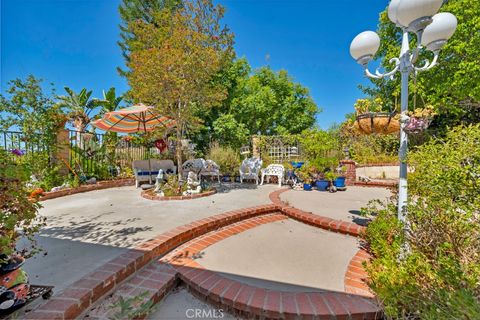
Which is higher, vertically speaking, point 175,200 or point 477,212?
point 477,212

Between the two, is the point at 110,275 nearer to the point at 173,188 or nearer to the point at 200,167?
the point at 173,188

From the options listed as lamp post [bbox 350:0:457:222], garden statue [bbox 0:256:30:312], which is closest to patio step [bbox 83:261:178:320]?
garden statue [bbox 0:256:30:312]

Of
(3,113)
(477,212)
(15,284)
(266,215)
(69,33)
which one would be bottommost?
(266,215)

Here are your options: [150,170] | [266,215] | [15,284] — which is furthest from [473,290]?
[150,170]

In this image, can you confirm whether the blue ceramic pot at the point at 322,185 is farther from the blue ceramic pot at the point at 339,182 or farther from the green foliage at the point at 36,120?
the green foliage at the point at 36,120

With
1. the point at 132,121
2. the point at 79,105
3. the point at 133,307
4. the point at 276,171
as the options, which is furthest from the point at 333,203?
A: the point at 79,105

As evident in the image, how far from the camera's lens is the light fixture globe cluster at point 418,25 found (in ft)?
6.63

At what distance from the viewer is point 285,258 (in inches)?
101

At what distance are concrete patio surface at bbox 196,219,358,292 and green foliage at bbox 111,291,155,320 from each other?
719mm

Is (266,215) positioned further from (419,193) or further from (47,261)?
(47,261)

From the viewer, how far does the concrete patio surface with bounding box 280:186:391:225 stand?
3920mm

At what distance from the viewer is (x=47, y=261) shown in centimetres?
217

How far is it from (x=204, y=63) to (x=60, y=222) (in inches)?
168

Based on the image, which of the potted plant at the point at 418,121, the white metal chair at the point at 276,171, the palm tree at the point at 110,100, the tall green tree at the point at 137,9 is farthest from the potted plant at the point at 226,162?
the palm tree at the point at 110,100
